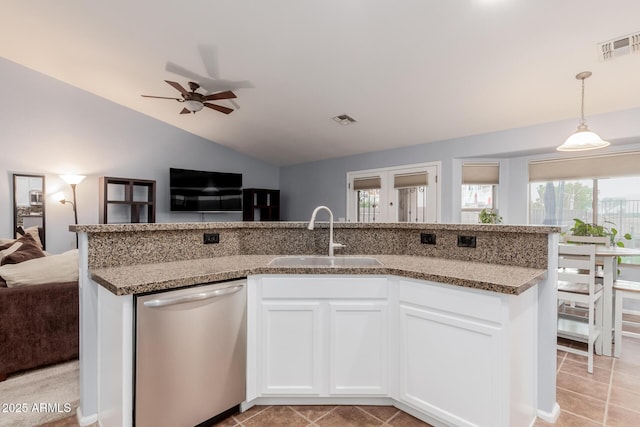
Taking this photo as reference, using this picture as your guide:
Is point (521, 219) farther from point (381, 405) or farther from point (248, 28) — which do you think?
point (248, 28)

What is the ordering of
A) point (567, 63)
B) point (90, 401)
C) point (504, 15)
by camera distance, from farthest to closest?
point (567, 63) < point (504, 15) < point (90, 401)

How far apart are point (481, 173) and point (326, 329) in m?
3.63

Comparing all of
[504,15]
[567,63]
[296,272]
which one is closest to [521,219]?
[567,63]

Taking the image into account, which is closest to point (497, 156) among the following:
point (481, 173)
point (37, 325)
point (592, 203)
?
point (481, 173)

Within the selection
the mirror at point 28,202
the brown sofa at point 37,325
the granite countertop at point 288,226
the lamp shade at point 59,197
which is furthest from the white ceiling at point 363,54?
the brown sofa at point 37,325

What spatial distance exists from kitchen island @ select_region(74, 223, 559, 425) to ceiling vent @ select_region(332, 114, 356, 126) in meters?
2.42

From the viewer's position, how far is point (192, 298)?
155 centimetres

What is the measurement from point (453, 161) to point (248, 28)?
3090 millimetres

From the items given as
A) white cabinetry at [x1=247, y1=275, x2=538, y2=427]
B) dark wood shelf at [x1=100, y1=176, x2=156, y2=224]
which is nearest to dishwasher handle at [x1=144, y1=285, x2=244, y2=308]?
white cabinetry at [x1=247, y1=275, x2=538, y2=427]

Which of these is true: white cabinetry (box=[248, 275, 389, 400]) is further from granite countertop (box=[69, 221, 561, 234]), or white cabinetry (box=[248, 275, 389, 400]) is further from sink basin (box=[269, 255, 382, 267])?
granite countertop (box=[69, 221, 561, 234])

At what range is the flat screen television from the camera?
18.1 feet

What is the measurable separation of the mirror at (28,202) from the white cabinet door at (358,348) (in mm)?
4964

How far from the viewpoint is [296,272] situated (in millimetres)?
1805

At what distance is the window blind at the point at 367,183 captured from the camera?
17.3ft
